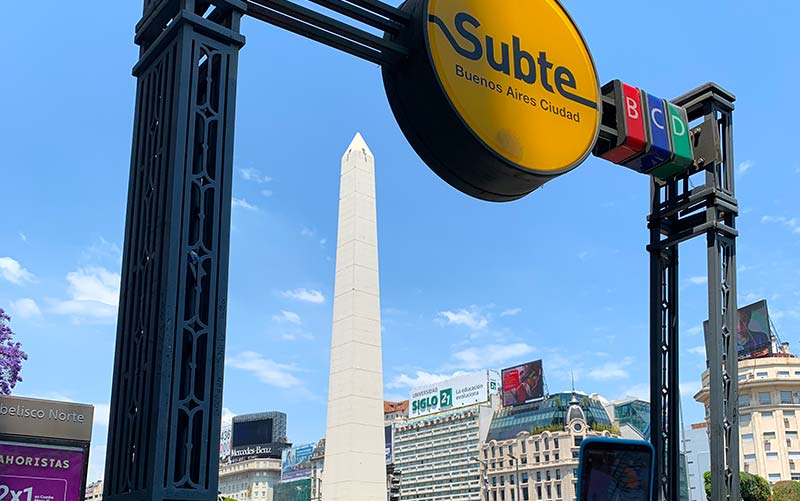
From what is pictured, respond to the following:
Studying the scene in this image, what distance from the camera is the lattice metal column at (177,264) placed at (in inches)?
207

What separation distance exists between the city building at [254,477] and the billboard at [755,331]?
81.5 m

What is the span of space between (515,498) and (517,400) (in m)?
11.3

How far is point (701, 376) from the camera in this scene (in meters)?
77.2

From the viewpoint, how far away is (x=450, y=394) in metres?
114

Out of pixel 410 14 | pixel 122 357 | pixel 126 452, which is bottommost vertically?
Answer: pixel 126 452

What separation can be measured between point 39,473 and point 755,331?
70384 mm

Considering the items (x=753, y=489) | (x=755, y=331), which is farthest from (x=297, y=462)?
(x=753, y=489)

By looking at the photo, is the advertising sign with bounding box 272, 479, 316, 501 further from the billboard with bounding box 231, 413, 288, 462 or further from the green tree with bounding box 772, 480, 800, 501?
the green tree with bounding box 772, 480, 800, 501

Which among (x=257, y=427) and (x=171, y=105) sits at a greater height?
(x=257, y=427)

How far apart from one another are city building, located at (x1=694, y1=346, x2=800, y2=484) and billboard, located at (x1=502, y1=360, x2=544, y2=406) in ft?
83.9

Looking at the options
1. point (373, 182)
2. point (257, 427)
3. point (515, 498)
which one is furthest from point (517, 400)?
point (373, 182)

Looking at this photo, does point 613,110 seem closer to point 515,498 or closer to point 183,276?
point 183,276

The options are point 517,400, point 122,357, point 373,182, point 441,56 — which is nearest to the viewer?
point 122,357

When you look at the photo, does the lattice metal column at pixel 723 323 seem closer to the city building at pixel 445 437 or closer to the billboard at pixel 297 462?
the city building at pixel 445 437
